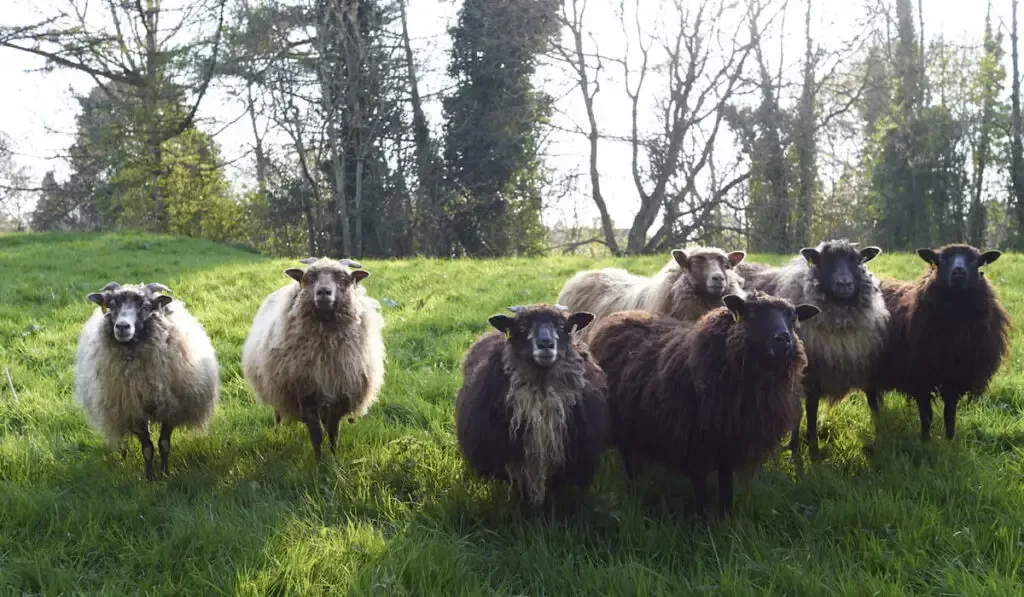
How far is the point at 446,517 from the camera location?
396 cm

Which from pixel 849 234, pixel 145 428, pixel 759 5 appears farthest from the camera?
pixel 849 234

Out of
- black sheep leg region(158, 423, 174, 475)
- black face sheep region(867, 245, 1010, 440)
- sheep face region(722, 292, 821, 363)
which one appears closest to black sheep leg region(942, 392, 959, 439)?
black face sheep region(867, 245, 1010, 440)

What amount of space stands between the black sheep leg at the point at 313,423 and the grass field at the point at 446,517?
0.14 meters

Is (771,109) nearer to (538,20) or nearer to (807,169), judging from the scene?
(807,169)

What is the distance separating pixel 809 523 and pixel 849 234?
25510 mm

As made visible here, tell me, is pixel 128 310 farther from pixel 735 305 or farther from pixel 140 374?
pixel 735 305

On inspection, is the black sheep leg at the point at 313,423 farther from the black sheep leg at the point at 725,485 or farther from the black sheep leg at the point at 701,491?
the black sheep leg at the point at 725,485

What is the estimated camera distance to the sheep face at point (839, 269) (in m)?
4.95

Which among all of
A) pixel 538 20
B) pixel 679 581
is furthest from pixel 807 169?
pixel 679 581

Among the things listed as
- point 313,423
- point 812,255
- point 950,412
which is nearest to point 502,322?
point 313,423

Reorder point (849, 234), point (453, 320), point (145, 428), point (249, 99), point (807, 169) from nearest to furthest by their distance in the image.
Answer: point (145, 428)
point (453, 320)
point (807, 169)
point (249, 99)
point (849, 234)

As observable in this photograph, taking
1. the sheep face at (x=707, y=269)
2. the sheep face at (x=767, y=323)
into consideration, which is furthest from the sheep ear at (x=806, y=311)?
the sheep face at (x=707, y=269)

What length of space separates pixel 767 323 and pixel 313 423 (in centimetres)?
334

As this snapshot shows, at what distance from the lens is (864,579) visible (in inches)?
120
